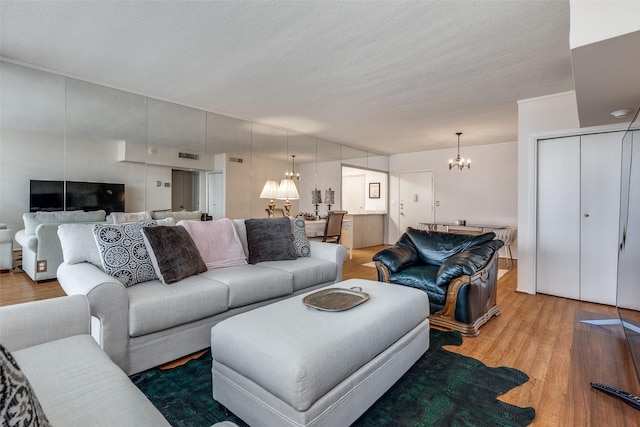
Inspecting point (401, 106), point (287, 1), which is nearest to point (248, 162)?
point (401, 106)

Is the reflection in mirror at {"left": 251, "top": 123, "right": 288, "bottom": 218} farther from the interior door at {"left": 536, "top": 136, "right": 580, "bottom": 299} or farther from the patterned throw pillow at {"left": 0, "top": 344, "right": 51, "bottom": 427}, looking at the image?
the patterned throw pillow at {"left": 0, "top": 344, "right": 51, "bottom": 427}

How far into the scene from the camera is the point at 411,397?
1727mm

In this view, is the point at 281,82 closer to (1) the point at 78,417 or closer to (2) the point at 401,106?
(2) the point at 401,106

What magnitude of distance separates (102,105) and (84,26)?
1417 mm

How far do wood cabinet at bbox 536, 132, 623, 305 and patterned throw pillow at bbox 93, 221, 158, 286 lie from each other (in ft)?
13.9

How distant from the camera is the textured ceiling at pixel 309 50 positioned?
2.11 metres

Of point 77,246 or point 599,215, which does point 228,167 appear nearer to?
point 77,246

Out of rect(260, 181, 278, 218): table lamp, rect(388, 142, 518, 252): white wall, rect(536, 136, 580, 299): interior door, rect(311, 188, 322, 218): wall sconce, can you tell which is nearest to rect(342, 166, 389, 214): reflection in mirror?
rect(388, 142, 518, 252): white wall

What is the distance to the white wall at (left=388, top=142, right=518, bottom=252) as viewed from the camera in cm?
623

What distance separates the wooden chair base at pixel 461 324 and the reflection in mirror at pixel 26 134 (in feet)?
13.2

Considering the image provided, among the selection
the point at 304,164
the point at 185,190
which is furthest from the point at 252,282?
the point at 304,164

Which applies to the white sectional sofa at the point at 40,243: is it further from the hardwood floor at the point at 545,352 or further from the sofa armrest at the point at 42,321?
the sofa armrest at the point at 42,321

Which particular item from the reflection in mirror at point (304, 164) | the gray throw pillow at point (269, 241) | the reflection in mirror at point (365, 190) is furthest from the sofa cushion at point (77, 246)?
the reflection in mirror at point (365, 190)

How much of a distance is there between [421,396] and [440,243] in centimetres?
182
